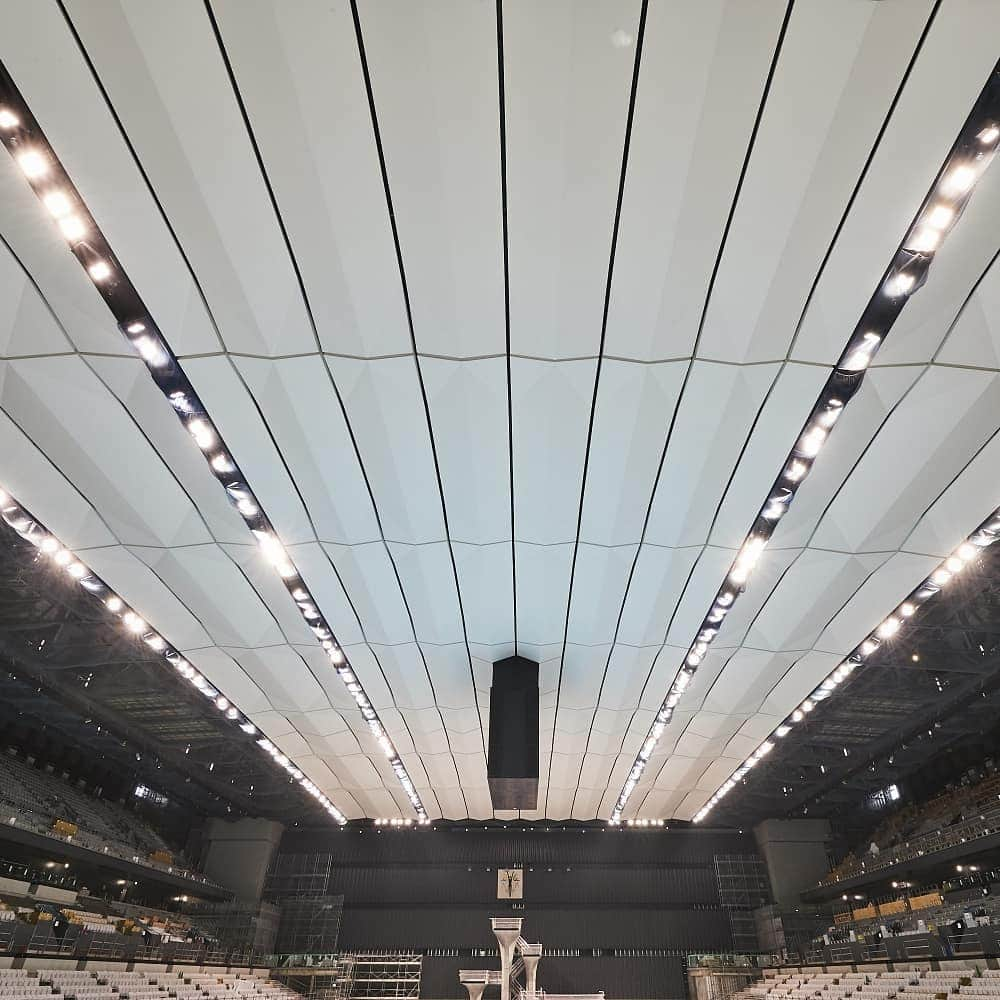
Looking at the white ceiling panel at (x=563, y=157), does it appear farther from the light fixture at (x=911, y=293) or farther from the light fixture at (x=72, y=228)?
the light fixture at (x=72, y=228)

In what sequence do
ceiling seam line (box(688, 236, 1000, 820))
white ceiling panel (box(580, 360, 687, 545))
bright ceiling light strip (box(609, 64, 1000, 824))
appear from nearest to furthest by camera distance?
bright ceiling light strip (box(609, 64, 1000, 824)), ceiling seam line (box(688, 236, 1000, 820)), white ceiling panel (box(580, 360, 687, 545))

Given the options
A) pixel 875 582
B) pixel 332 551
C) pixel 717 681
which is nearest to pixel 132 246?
pixel 332 551

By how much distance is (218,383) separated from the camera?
10250mm

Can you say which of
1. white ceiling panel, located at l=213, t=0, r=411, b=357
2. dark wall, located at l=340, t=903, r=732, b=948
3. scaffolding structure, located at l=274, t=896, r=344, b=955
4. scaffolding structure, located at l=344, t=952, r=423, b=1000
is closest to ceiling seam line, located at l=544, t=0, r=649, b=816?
white ceiling panel, located at l=213, t=0, r=411, b=357

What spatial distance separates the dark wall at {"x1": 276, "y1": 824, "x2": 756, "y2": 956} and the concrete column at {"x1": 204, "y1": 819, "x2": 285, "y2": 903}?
160cm

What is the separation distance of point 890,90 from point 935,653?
1786cm

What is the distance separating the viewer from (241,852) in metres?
40.1

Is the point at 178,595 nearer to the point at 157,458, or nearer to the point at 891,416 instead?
the point at 157,458

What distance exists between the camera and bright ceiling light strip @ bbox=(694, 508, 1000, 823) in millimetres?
13797

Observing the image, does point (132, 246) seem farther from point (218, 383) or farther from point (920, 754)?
point (920, 754)

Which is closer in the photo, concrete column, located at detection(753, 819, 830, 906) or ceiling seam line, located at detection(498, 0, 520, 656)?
ceiling seam line, located at detection(498, 0, 520, 656)

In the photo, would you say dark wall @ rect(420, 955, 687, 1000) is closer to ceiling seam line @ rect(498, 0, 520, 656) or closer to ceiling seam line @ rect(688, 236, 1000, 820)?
ceiling seam line @ rect(688, 236, 1000, 820)

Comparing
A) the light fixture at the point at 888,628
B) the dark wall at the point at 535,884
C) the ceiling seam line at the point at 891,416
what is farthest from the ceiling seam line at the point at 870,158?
the dark wall at the point at 535,884

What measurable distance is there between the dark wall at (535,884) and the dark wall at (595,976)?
748 mm
